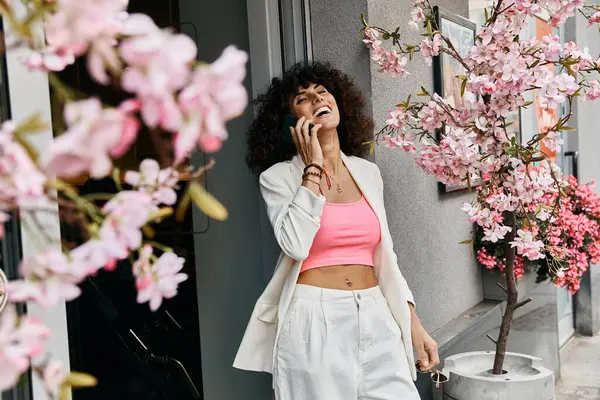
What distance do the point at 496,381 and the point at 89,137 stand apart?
8.09 feet

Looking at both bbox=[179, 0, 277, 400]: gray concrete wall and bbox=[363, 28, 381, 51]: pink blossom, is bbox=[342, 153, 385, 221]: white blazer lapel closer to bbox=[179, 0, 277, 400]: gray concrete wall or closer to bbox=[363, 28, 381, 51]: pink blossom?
bbox=[363, 28, 381, 51]: pink blossom

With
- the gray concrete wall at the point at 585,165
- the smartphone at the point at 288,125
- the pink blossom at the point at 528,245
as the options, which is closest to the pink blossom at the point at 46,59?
the smartphone at the point at 288,125

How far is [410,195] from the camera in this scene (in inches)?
121

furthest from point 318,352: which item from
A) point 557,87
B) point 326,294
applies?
point 557,87

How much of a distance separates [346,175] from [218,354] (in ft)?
3.59

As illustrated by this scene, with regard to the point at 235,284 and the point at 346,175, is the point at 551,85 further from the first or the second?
the point at 235,284

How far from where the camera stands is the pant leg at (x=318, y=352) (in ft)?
6.54

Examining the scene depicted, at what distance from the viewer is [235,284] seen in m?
2.86

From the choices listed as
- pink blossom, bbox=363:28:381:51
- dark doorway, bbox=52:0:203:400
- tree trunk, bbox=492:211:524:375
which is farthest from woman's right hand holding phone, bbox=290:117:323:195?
dark doorway, bbox=52:0:203:400

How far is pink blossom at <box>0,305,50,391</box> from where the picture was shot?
0.38 metres

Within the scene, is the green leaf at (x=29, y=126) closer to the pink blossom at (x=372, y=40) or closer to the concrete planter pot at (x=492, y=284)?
the pink blossom at (x=372, y=40)

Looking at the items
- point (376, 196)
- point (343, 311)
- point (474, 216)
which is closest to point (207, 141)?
point (343, 311)

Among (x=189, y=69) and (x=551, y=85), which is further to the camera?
(x=551, y=85)

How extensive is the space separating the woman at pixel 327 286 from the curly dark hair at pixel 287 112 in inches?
0.9
